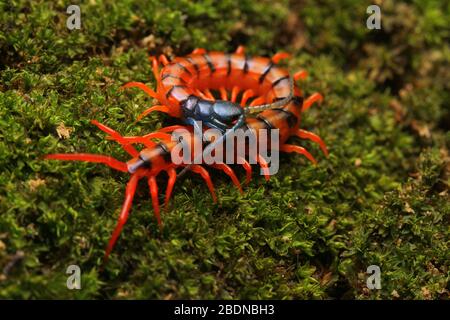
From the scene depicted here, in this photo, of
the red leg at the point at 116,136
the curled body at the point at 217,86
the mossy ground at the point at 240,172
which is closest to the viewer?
the mossy ground at the point at 240,172

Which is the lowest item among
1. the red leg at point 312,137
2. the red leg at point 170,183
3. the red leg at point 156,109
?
the red leg at point 170,183

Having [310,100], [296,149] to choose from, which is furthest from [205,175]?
[310,100]

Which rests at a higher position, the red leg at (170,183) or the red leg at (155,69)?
the red leg at (155,69)

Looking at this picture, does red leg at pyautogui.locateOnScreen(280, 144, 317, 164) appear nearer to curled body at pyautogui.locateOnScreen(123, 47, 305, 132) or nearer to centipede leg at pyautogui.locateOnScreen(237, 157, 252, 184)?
curled body at pyautogui.locateOnScreen(123, 47, 305, 132)

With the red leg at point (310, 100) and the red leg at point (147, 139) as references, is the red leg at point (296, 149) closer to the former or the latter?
the red leg at point (310, 100)

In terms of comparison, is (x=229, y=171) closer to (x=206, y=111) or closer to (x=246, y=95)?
(x=206, y=111)

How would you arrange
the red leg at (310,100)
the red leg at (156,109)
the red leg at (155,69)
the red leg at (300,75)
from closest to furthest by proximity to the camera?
1. the red leg at (156,109)
2. the red leg at (155,69)
3. the red leg at (310,100)
4. the red leg at (300,75)

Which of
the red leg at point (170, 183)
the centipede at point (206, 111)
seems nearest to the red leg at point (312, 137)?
the centipede at point (206, 111)
